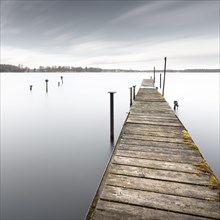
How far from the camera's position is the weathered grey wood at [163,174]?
324 centimetres

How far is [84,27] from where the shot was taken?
4144cm

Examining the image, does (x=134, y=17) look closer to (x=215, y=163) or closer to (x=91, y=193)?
(x=215, y=163)

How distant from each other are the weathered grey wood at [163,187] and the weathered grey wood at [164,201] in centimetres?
10

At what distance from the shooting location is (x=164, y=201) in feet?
8.89

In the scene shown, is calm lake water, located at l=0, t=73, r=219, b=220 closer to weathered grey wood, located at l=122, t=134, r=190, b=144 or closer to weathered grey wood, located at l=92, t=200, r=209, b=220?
weathered grey wood, located at l=122, t=134, r=190, b=144

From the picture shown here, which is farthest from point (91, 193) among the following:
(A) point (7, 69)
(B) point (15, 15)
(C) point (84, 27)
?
(A) point (7, 69)

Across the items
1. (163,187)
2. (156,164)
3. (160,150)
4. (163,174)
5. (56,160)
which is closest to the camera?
(163,187)

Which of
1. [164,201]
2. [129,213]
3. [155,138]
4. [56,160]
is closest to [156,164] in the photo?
[164,201]

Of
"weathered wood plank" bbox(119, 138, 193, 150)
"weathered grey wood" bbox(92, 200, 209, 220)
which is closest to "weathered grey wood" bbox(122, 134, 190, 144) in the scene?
"weathered wood plank" bbox(119, 138, 193, 150)

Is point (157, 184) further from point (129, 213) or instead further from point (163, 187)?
point (129, 213)

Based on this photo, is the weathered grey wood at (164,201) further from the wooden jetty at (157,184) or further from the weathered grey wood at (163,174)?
the weathered grey wood at (163,174)

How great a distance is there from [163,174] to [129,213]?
4.03 ft

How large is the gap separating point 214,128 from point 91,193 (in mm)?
10711

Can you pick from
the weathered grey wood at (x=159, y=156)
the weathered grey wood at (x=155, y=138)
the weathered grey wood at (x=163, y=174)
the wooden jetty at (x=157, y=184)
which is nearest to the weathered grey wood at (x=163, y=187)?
the wooden jetty at (x=157, y=184)
